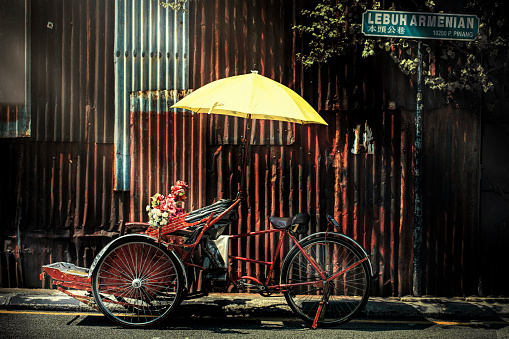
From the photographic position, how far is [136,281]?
5816 mm

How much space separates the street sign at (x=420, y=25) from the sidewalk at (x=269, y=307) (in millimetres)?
3523

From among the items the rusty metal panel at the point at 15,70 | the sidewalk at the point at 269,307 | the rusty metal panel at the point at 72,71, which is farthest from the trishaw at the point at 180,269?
the rusty metal panel at the point at 15,70

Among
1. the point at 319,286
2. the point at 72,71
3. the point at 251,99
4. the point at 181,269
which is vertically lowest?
the point at 319,286

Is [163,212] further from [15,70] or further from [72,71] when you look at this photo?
[15,70]

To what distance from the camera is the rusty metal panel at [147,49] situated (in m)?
7.41

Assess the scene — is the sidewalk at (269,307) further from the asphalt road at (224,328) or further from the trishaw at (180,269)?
the trishaw at (180,269)

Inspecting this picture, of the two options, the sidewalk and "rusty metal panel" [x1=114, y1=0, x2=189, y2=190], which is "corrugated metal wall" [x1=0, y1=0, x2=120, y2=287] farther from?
the sidewalk

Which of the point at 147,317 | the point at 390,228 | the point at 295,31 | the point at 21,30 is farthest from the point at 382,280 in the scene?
the point at 21,30

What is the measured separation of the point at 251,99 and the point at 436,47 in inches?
131

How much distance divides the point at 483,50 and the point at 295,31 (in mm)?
2692

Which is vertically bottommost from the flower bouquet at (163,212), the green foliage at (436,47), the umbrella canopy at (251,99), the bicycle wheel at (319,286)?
the bicycle wheel at (319,286)

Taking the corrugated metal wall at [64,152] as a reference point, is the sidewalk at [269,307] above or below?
below

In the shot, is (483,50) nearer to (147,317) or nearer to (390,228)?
(390,228)

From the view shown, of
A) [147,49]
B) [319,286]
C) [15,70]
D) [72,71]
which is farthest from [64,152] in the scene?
[319,286]
